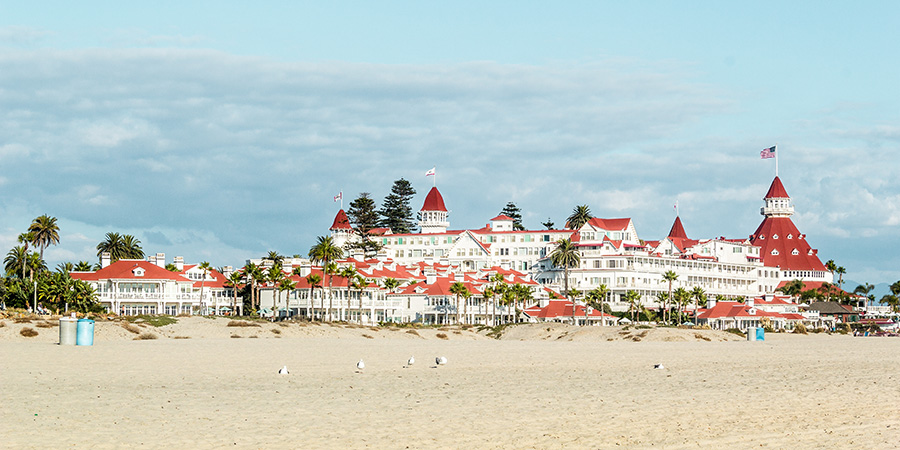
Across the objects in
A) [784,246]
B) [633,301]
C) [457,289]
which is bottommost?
[633,301]

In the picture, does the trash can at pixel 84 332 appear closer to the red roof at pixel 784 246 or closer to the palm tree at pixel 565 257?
the palm tree at pixel 565 257

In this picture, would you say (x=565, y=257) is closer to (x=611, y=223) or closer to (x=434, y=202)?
(x=611, y=223)

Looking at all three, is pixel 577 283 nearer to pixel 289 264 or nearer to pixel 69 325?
pixel 289 264

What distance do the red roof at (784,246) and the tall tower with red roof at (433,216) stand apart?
51.5 metres

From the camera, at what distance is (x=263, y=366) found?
2977 cm

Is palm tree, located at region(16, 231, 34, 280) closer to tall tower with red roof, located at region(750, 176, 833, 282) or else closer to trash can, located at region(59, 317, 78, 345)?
trash can, located at region(59, 317, 78, 345)

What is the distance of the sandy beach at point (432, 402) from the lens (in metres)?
14.8

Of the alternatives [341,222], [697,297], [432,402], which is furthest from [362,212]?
[432,402]

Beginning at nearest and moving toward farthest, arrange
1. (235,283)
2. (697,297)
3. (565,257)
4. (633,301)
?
(235,283) < (697,297) < (633,301) < (565,257)

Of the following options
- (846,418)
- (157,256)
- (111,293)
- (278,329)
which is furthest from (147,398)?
(157,256)

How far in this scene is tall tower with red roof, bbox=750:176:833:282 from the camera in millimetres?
161250

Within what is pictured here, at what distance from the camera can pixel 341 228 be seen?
6535 inches

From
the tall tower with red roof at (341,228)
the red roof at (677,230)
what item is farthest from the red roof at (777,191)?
the tall tower with red roof at (341,228)

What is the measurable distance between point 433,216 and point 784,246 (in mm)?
57236
